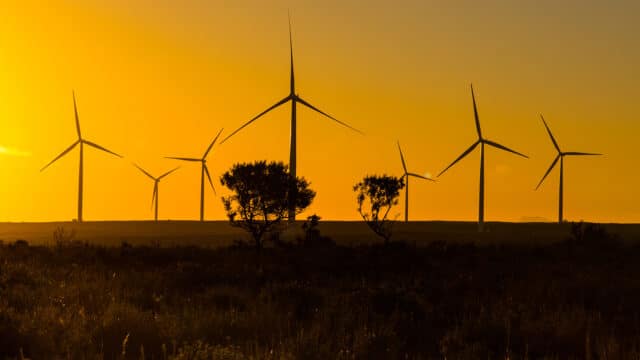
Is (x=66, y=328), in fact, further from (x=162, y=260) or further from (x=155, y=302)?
(x=162, y=260)

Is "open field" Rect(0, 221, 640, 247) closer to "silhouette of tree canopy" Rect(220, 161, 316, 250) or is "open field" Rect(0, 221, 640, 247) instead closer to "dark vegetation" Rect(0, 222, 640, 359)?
"silhouette of tree canopy" Rect(220, 161, 316, 250)

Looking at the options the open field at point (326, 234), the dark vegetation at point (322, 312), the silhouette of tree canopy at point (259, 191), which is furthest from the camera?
the open field at point (326, 234)

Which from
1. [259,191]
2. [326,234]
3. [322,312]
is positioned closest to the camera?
[322,312]

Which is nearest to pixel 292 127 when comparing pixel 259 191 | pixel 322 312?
pixel 259 191

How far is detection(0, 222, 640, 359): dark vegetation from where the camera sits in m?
15.1

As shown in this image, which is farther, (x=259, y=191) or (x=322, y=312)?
(x=259, y=191)

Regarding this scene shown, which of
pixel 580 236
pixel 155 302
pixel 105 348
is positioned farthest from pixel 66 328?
pixel 580 236

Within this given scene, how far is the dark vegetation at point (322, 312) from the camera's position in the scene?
1512 centimetres

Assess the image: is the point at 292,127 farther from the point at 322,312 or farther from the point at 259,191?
the point at 322,312

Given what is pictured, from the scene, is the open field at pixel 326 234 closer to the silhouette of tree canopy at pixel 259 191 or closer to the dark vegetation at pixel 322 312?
the silhouette of tree canopy at pixel 259 191

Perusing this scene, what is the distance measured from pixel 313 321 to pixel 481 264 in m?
22.5

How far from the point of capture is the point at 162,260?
138 ft

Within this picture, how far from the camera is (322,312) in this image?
19859mm

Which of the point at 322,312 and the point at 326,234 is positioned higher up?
the point at 322,312
